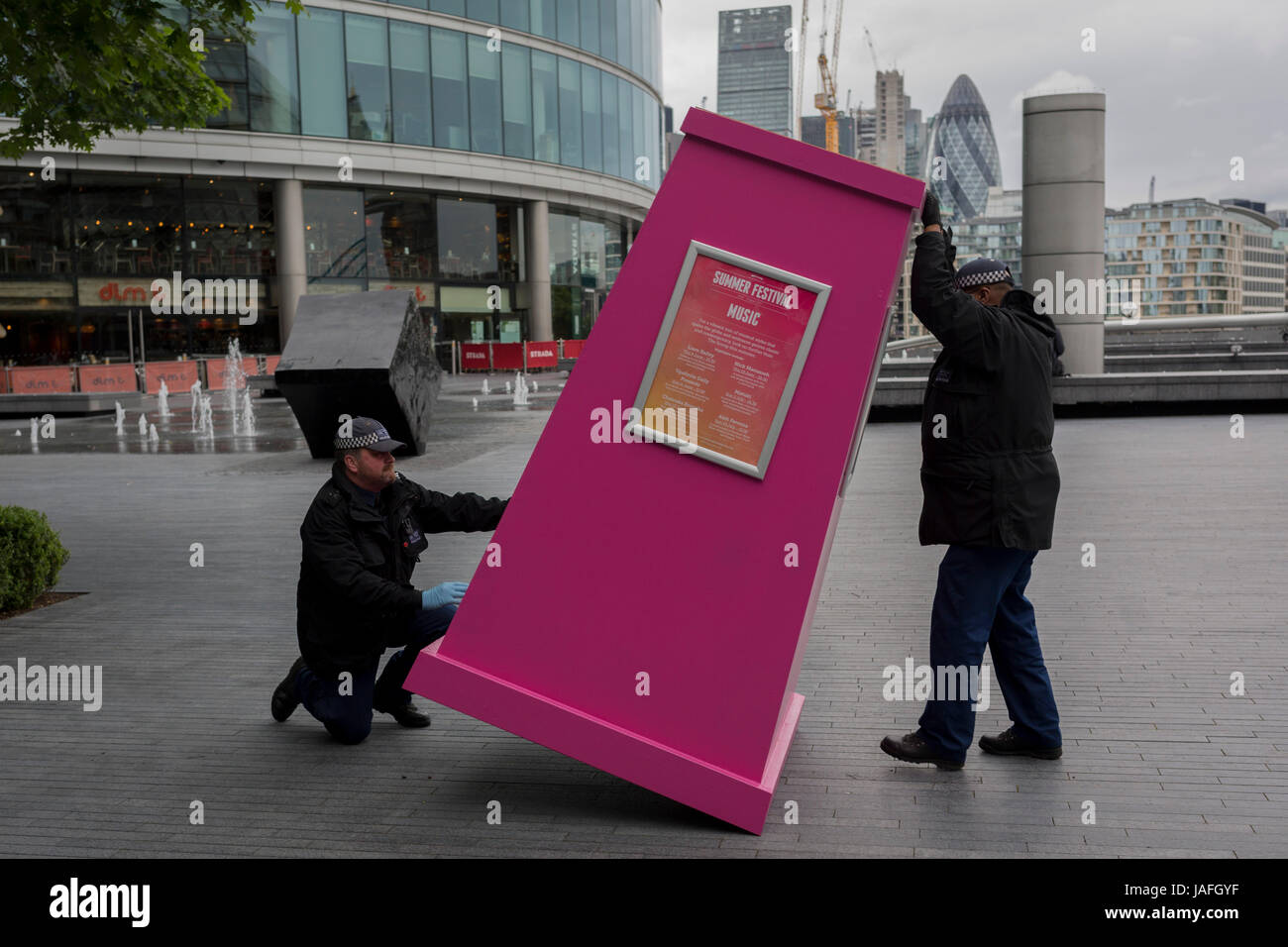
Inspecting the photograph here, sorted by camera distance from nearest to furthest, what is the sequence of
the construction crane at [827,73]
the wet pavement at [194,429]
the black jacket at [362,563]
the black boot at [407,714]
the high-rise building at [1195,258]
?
the black jacket at [362,563]
the black boot at [407,714]
the wet pavement at [194,429]
the construction crane at [827,73]
the high-rise building at [1195,258]

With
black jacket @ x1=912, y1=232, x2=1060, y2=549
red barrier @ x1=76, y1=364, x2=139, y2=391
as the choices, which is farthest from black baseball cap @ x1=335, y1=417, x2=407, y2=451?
red barrier @ x1=76, y1=364, x2=139, y2=391

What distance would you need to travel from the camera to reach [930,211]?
4371mm

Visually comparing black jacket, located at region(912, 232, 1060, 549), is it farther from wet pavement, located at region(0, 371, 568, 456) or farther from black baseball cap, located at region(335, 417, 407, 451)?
wet pavement, located at region(0, 371, 568, 456)

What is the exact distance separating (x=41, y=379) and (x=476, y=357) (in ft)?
54.9

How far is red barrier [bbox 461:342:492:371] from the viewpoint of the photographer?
43.9 meters

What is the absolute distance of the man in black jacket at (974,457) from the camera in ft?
14.8

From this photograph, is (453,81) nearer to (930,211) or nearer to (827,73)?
(930,211)

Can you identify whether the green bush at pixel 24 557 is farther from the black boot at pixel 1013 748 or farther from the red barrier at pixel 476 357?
the red barrier at pixel 476 357

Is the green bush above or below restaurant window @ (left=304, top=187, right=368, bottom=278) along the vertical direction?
below

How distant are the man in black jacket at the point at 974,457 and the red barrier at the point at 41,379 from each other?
29.6 meters

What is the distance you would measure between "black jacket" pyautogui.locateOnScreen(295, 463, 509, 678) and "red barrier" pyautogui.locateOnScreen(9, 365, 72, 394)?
2789cm

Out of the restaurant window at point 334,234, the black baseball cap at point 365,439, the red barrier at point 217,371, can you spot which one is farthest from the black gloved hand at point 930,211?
the restaurant window at point 334,234

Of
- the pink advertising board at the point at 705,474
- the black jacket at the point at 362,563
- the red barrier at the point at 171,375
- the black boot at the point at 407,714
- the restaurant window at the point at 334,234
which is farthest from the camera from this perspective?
the restaurant window at the point at 334,234

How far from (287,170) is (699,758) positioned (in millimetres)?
38836
